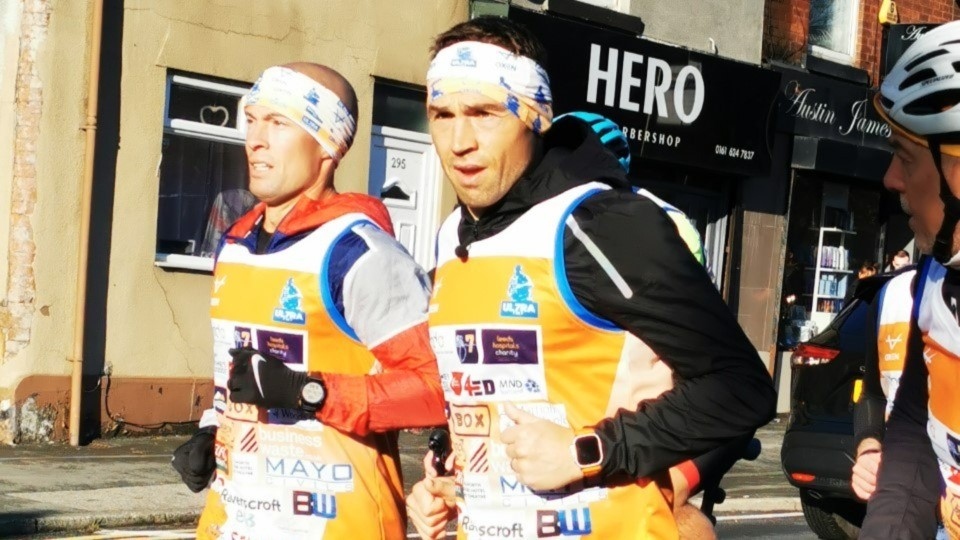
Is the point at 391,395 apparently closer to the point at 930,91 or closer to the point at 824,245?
the point at 930,91

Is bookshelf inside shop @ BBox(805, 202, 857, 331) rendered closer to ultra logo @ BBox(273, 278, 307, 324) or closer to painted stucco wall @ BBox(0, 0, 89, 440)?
painted stucco wall @ BBox(0, 0, 89, 440)

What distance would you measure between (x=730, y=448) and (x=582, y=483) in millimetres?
365

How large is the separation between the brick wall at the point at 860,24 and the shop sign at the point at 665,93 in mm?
828

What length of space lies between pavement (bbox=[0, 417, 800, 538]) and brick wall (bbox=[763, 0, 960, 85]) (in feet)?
24.6

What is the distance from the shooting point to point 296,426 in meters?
4.58

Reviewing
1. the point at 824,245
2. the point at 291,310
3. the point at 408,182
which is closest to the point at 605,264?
the point at 291,310

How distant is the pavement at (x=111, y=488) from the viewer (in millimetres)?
10680

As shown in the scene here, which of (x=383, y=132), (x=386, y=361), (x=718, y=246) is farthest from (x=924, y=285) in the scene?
(x=718, y=246)

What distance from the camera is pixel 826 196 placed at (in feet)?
74.0

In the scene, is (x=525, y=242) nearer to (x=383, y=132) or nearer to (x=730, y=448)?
(x=730, y=448)

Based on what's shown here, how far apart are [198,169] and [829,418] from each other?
6822 mm

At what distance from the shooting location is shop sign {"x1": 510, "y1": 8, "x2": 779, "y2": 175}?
61.0 ft

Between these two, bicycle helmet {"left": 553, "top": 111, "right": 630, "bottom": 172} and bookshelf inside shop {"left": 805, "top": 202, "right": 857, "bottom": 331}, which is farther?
bookshelf inside shop {"left": 805, "top": 202, "right": 857, "bottom": 331}

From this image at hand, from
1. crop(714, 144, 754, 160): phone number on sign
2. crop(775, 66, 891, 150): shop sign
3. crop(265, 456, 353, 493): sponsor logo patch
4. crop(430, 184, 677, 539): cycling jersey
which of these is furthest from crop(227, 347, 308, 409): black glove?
crop(775, 66, 891, 150): shop sign
